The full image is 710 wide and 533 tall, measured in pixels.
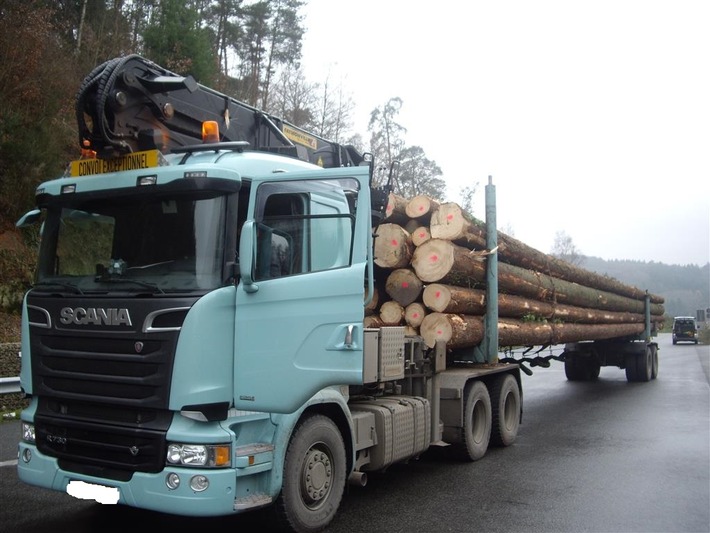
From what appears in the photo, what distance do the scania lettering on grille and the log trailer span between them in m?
0.01

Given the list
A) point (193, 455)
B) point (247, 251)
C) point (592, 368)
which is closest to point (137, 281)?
point (247, 251)

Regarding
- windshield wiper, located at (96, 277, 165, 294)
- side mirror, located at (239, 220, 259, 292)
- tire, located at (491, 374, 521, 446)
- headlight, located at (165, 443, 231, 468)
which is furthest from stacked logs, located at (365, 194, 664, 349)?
headlight, located at (165, 443, 231, 468)

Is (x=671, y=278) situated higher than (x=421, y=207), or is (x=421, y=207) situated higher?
(x=671, y=278)

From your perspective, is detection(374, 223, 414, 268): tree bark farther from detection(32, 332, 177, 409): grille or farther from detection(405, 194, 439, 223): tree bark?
detection(32, 332, 177, 409): grille

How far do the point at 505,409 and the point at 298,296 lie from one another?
5316 mm

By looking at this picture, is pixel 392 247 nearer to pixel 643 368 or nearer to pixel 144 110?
pixel 144 110

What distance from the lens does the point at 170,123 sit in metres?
5.74

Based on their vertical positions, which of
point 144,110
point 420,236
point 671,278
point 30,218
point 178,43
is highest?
point 178,43

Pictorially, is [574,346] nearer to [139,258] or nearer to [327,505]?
[327,505]

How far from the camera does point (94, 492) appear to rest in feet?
14.4

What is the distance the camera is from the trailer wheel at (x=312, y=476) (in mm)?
4738

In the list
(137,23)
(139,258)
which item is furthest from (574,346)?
(137,23)

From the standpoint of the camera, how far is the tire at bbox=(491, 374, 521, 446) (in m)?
8.73

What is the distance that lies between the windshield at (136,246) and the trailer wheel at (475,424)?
436cm
